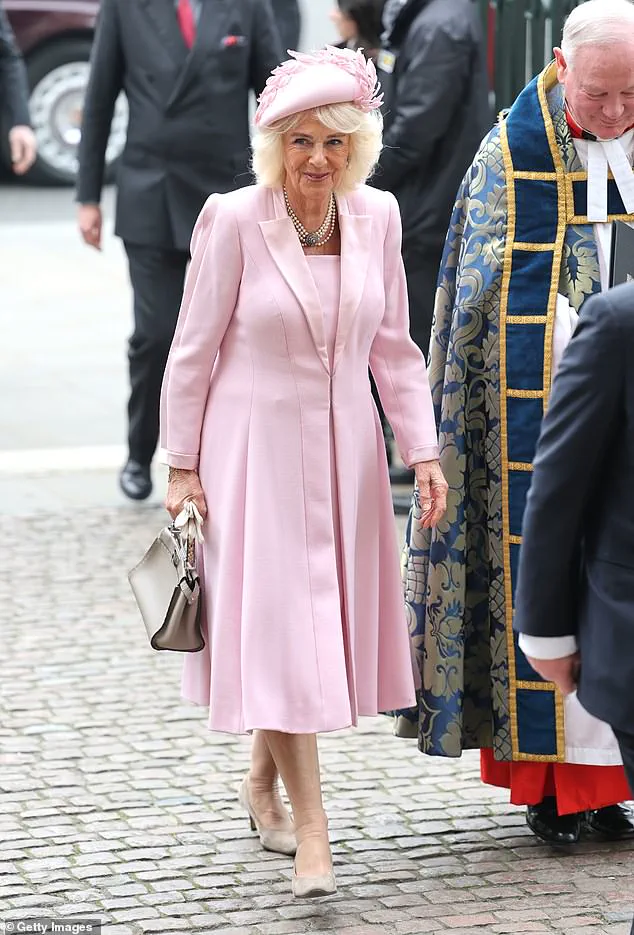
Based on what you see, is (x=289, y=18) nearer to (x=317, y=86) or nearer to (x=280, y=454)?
(x=317, y=86)

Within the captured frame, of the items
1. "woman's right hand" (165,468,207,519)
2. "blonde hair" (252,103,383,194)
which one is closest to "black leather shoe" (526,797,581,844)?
"woman's right hand" (165,468,207,519)

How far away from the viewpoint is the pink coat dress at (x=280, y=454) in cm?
404

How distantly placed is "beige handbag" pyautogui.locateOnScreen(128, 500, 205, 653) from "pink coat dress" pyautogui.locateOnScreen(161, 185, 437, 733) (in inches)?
1.8

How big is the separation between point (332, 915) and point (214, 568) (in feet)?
2.53

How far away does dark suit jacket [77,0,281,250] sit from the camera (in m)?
7.31

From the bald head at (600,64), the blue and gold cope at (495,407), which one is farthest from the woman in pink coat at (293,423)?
the bald head at (600,64)

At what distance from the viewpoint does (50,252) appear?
13016 millimetres

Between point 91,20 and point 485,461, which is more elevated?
point 91,20

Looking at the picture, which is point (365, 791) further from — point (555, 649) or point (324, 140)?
point (555, 649)

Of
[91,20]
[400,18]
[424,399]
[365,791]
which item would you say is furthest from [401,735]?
[91,20]

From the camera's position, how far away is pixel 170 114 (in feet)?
24.1

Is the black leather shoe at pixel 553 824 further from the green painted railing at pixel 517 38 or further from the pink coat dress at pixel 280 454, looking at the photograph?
the green painted railing at pixel 517 38

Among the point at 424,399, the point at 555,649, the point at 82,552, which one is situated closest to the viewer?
the point at 555,649

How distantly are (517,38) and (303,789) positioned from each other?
4.43 metres
